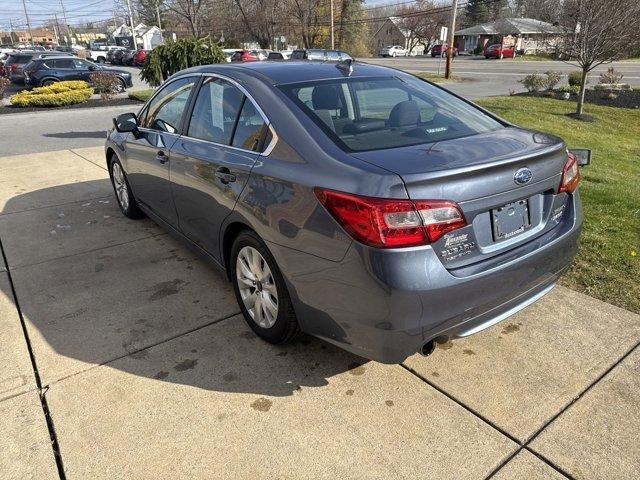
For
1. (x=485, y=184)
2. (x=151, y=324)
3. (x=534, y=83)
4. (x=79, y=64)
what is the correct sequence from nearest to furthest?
(x=485, y=184), (x=151, y=324), (x=534, y=83), (x=79, y=64)

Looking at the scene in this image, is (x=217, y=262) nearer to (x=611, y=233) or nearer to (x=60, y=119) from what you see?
(x=611, y=233)

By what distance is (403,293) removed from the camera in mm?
2139

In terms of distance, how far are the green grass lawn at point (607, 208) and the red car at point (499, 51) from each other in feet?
137

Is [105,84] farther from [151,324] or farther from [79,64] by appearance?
[151,324]

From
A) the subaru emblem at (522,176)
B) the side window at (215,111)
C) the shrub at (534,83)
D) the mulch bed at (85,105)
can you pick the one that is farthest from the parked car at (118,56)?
the subaru emblem at (522,176)

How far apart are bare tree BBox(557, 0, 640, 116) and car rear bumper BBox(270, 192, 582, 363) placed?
1198 cm

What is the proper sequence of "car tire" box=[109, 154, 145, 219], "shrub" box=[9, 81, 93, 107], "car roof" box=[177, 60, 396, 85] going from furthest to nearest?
"shrub" box=[9, 81, 93, 107] < "car tire" box=[109, 154, 145, 219] < "car roof" box=[177, 60, 396, 85]

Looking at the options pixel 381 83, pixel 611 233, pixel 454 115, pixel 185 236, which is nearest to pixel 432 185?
pixel 454 115

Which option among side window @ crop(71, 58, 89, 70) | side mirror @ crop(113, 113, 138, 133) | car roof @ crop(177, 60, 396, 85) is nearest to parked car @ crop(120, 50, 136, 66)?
side window @ crop(71, 58, 89, 70)

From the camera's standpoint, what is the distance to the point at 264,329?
9.99ft

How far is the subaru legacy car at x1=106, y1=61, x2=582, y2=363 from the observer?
2.17m

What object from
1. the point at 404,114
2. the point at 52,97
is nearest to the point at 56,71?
the point at 52,97

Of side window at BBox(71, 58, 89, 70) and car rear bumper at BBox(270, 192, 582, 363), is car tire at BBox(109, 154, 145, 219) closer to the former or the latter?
car rear bumper at BBox(270, 192, 582, 363)

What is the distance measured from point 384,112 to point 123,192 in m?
3.45
